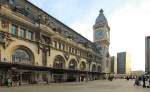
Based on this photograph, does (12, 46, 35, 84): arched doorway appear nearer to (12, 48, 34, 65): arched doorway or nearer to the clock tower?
(12, 48, 34, 65): arched doorway

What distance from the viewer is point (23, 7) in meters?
50.5

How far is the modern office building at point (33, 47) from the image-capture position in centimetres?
4253

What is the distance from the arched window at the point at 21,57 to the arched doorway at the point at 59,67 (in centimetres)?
999

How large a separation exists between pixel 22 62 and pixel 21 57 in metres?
0.91

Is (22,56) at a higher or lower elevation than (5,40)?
lower

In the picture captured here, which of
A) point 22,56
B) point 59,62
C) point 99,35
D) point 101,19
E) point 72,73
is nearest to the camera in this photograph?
point 22,56

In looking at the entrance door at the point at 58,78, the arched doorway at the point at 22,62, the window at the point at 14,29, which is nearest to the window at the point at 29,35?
the arched doorway at the point at 22,62

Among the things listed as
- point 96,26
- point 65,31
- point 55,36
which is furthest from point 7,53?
point 96,26

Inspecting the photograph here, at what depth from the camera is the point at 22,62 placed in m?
47.2

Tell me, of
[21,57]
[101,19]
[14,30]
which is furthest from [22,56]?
[101,19]

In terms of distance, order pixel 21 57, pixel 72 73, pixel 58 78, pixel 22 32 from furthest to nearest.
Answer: pixel 72 73 → pixel 58 78 → pixel 22 32 → pixel 21 57

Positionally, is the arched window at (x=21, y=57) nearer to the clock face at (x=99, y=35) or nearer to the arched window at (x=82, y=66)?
the arched window at (x=82, y=66)

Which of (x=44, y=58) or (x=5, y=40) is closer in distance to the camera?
(x=5, y=40)

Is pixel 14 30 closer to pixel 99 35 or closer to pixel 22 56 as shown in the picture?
pixel 22 56
